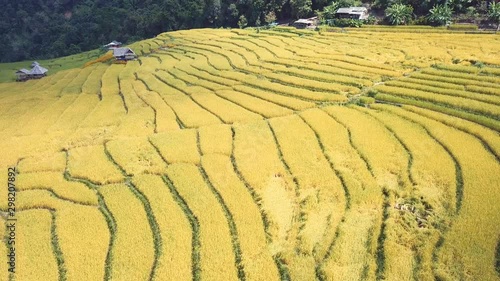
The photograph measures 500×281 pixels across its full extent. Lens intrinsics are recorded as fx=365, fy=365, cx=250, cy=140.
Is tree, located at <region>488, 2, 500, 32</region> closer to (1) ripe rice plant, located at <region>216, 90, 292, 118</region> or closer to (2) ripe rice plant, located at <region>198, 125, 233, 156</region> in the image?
(1) ripe rice plant, located at <region>216, 90, 292, 118</region>

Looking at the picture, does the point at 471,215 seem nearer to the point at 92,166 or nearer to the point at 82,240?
the point at 82,240

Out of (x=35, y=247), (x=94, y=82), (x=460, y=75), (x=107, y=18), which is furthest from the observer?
(x=107, y=18)

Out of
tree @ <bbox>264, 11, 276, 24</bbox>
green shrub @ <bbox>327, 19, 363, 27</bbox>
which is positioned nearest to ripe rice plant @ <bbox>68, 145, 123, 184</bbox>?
green shrub @ <bbox>327, 19, 363, 27</bbox>

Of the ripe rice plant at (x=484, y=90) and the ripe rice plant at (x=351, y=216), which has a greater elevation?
the ripe rice plant at (x=484, y=90)

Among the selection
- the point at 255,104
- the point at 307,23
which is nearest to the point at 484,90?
the point at 255,104

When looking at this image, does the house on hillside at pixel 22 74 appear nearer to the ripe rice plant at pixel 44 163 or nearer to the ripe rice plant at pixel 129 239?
the ripe rice plant at pixel 44 163

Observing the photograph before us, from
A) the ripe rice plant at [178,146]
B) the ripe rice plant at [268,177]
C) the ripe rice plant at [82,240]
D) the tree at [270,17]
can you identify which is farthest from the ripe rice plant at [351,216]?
the tree at [270,17]
